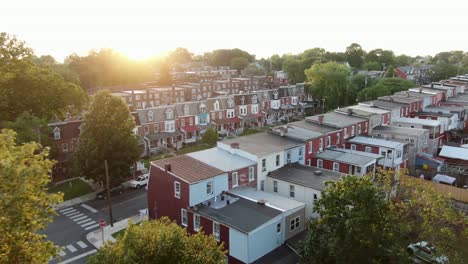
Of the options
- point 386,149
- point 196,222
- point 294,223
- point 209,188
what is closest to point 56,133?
point 209,188

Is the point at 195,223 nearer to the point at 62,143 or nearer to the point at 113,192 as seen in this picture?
the point at 113,192

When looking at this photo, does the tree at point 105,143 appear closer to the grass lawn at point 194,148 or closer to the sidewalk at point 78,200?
the sidewalk at point 78,200

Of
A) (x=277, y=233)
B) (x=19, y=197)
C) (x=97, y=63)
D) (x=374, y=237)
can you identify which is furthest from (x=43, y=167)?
(x=97, y=63)

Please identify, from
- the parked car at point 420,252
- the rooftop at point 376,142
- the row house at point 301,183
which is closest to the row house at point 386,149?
the rooftop at point 376,142

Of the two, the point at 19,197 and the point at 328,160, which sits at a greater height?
the point at 19,197

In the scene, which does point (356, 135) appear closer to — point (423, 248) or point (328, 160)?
point (328, 160)

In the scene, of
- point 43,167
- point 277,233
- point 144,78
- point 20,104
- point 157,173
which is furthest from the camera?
point 144,78

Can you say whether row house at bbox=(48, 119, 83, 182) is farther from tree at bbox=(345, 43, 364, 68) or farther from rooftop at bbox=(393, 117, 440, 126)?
tree at bbox=(345, 43, 364, 68)
